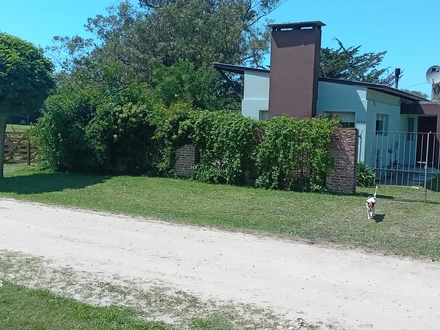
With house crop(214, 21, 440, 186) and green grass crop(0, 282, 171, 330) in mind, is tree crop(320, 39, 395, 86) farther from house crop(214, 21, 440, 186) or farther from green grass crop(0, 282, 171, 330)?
green grass crop(0, 282, 171, 330)

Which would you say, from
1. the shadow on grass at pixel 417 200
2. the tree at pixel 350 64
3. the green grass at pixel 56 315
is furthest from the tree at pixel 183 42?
the green grass at pixel 56 315

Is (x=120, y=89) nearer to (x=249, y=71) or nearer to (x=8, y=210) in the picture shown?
(x=249, y=71)

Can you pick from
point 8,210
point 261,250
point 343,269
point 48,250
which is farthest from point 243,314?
point 8,210

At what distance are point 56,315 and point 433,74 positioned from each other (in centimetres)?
2218

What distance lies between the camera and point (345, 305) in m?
5.58

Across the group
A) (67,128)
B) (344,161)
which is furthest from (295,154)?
(67,128)

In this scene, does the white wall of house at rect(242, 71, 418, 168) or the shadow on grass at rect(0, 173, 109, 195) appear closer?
the shadow on grass at rect(0, 173, 109, 195)

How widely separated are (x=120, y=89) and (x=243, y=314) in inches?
647

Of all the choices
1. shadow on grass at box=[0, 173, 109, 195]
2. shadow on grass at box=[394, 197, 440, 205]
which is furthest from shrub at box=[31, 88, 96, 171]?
shadow on grass at box=[394, 197, 440, 205]

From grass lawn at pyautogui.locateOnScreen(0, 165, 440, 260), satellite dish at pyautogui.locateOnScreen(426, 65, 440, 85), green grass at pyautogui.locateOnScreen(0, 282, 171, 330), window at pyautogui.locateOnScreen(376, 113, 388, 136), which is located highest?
satellite dish at pyautogui.locateOnScreen(426, 65, 440, 85)

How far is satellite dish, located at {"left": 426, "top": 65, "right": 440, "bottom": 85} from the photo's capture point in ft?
74.9

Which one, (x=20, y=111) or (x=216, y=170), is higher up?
(x=20, y=111)

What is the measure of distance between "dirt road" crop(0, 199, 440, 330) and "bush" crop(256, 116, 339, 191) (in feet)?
19.1

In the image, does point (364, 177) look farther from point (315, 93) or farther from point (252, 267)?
point (252, 267)
